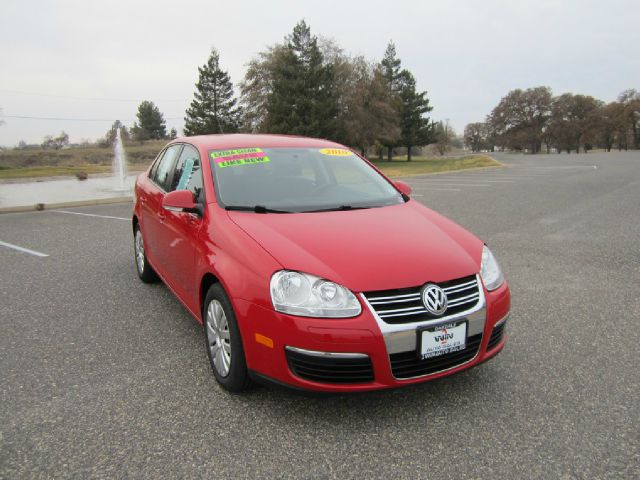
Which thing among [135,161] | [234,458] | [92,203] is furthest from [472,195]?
[135,161]

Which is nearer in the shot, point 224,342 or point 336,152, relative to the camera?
point 224,342

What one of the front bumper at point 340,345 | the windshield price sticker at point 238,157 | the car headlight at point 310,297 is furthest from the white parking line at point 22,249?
the car headlight at point 310,297

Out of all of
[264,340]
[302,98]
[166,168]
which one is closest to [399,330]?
[264,340]

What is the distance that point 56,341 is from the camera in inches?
143

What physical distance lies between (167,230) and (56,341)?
1148mm

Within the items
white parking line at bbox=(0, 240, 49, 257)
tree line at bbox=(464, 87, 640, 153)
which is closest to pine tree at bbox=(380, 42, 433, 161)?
tree line at bbox=(464, 87, 640, 153)

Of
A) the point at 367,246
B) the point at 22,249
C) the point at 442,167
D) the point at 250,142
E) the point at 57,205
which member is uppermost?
the point at 250,142

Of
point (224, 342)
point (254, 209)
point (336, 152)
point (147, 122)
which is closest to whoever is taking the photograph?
point (224, 342)

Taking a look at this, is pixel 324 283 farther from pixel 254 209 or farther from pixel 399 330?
pixel 254 209

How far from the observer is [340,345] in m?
2.29

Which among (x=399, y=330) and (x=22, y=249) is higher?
(x=399, y=330)

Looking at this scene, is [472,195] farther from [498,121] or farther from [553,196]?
[498,121]

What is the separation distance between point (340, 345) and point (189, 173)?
6.89ft

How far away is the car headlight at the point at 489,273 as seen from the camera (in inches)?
107
